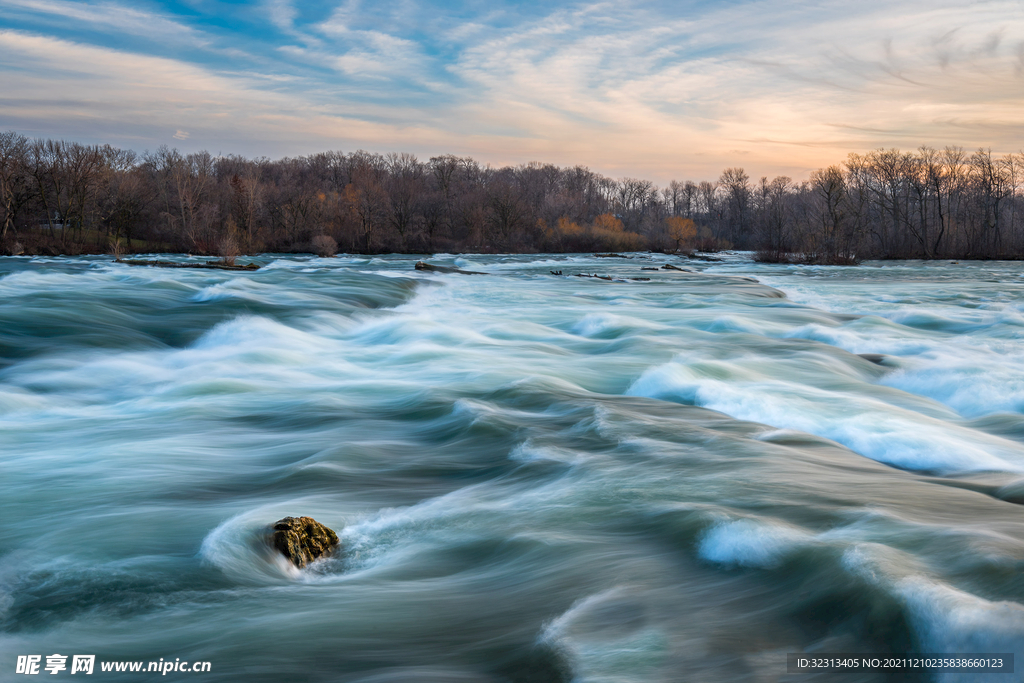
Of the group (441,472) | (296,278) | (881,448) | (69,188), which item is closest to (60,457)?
(441,472)

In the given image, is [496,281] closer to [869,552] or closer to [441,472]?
[441,472]

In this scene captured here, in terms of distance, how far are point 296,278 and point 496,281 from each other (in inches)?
287

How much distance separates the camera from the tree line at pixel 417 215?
1934 inches

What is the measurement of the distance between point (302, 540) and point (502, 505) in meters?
1.28

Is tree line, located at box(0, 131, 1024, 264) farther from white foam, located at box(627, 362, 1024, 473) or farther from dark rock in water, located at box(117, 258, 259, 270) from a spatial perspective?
white foam, located at box(627, 362, 1024, 473)

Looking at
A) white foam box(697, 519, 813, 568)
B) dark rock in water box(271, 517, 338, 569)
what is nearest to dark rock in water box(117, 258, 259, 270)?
dark rock in water box(271, 517, 338, 569)

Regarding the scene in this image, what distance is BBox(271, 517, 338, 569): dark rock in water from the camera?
346cm

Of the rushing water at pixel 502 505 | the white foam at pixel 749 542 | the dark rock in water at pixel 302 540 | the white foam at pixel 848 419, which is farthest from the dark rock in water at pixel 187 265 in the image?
the white foam at pixel 749 542

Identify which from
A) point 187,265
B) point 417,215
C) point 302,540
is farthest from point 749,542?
point 417,215

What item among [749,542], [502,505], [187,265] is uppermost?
[187,265]

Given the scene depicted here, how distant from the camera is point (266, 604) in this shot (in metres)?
3.09

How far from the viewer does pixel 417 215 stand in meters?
69.4

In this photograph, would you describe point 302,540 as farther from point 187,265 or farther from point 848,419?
point 187,265

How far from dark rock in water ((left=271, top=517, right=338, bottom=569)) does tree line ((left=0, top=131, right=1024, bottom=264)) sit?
42.0 meters
